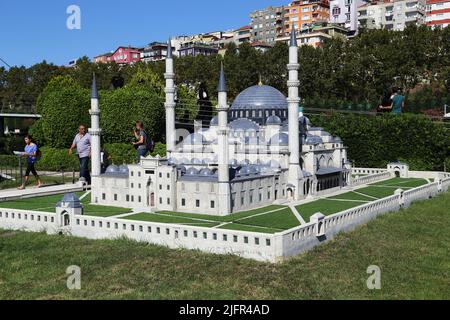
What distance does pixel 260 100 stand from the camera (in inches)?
1614

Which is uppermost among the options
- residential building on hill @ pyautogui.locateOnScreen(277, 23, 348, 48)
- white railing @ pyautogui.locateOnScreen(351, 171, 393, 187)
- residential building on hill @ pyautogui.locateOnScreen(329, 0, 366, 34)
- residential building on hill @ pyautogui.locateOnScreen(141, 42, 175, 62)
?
residential building on hill @ pyautogui.locateOnScreen(329, 0, 366, 34)

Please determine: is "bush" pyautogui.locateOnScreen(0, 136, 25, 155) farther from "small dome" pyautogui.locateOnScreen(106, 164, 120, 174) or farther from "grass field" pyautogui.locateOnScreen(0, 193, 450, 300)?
"grass field" pyautogui.locateOnScreen(0, 193, 450, 300)

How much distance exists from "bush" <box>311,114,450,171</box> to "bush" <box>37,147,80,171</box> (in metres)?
25.0

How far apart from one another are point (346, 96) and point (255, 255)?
166 feet

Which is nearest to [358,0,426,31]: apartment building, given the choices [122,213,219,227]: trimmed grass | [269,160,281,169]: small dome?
[269,160,281,169]: small dome

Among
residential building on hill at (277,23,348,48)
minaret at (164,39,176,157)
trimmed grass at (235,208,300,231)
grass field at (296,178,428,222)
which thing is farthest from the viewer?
residential building on hill at (277,23,348,48)

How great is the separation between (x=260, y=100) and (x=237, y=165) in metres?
10.6

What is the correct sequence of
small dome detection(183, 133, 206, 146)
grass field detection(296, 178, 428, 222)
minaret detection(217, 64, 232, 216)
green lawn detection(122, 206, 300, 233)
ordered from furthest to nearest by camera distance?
small dome detection(183, 133, 206, 146) < grass field detection(296, 178, 428, 222) < minaret detection(217, 64, 232, 216) < green lawn detection(122, 206, 300, 233)

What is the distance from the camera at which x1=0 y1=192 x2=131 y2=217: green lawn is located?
2734cm

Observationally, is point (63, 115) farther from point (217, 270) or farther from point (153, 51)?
point (153, 51)

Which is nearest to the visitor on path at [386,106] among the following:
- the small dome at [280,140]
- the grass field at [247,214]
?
the grass field at [247,214]

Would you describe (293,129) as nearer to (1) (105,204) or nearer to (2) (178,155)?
(2) (178,155)

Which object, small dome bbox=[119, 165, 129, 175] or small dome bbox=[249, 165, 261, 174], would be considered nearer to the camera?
small dome bbox=[249, 165, 261, 174]
